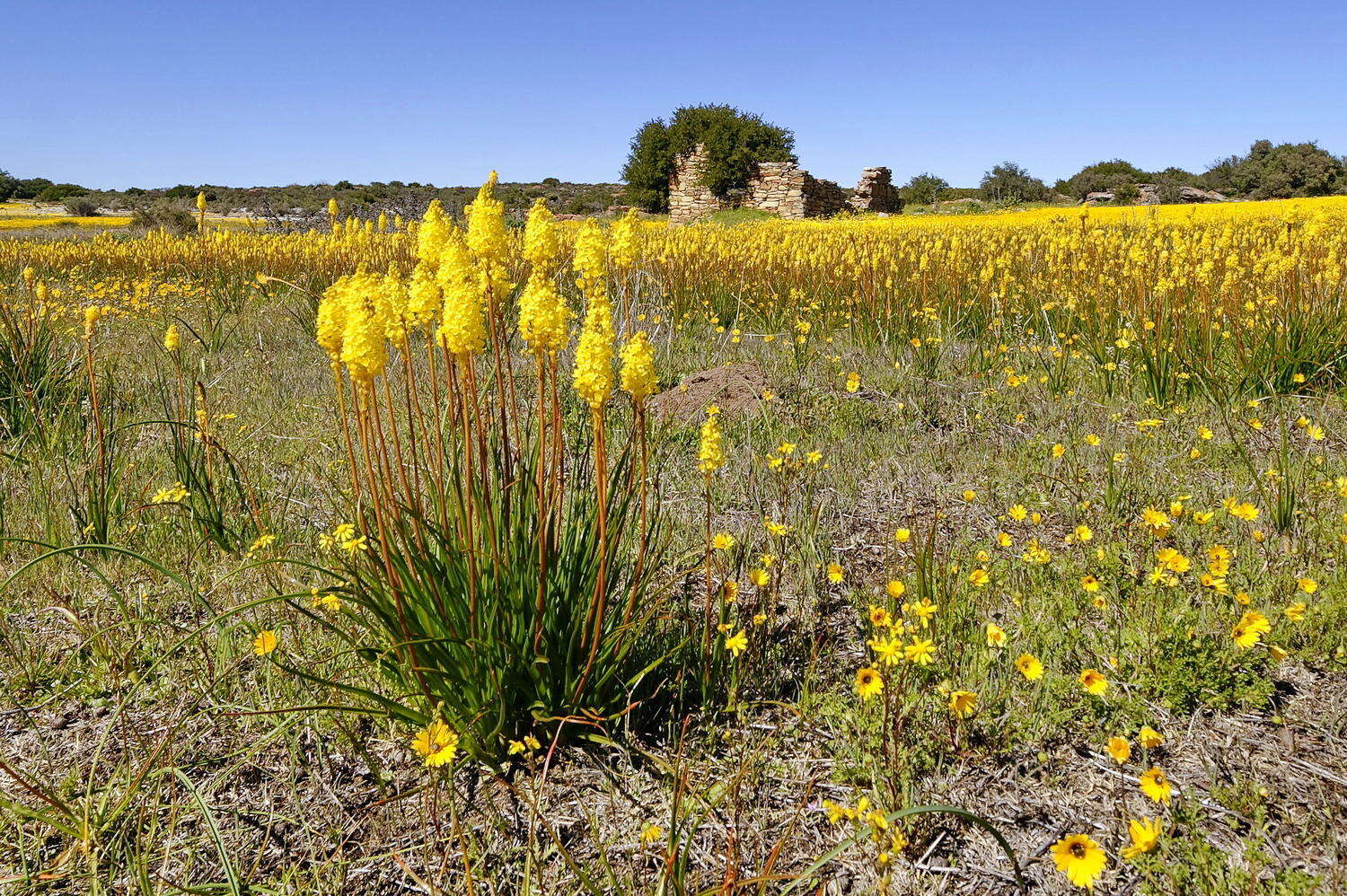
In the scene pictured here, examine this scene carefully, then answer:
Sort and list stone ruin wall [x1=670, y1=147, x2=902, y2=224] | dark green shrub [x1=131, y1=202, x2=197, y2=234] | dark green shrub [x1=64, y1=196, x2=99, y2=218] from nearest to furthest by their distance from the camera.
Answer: dark green shrub [x1=131, y1=202, x2=197, y2=234]
stone ruin wall [x1=670, y1=147, x2=902, y2=224]
dark green shrub [x1=64, y1=196, x2=99, y2=218]

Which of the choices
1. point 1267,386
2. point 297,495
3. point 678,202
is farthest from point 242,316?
point 678,202

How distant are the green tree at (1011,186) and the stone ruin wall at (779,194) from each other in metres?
5.87

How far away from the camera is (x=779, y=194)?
2986 cm

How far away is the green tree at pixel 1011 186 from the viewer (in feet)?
131

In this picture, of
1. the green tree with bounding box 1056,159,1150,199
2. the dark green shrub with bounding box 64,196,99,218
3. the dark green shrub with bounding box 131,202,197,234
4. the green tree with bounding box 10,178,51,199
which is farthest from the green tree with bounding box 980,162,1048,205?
the green tree with bounding box 10,178,51,199

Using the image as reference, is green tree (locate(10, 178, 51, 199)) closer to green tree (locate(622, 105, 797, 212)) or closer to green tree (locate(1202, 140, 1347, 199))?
green tree (locate(622, 105, 797, 212))

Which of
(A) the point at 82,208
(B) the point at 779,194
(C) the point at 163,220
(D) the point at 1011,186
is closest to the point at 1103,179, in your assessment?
(D) the point at 1011,186

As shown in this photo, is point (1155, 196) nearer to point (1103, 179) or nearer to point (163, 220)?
point (1103, 179)

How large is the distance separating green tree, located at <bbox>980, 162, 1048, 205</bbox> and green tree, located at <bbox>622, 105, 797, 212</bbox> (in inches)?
437

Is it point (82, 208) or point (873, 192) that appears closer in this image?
point (873, 192)

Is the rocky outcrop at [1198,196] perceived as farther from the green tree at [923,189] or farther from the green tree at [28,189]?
the green tree at [28,189]

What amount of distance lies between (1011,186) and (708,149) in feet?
72.9

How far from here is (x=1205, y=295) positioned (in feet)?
17.6

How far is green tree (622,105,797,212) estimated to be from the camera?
32.4 m
